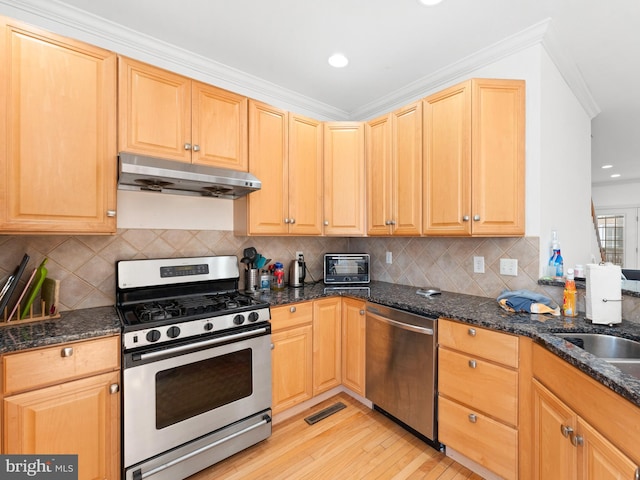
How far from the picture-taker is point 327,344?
96.1 inches

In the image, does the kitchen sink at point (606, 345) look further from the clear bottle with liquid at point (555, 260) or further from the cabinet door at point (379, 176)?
the cabinet door at point (379, 176)

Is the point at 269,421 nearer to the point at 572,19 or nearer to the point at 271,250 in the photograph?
the point at 271,250

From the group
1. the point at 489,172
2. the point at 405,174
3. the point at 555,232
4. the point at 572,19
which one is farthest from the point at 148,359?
the point at 572,19

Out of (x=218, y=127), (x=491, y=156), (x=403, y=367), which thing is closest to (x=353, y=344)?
(x=403, y=367)

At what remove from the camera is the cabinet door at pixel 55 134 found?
57.5 inches

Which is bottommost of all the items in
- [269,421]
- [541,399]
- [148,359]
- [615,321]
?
[269,421]

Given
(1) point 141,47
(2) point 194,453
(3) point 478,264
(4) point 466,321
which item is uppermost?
(1) point 141,47

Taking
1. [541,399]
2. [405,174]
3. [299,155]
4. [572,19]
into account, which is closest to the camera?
[541,399]

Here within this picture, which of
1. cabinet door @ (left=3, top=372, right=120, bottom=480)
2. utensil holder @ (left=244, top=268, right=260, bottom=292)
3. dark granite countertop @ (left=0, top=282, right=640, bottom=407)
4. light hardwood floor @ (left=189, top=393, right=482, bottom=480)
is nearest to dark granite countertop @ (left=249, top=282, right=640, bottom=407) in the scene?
dark granite countertop @ (left=0, top=282, right=640, bottom=407)

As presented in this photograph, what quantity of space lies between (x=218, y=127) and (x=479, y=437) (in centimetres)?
255

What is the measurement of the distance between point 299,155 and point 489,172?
57.3 inches

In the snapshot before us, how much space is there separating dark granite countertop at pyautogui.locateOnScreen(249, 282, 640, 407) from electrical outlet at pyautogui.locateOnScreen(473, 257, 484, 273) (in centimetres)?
21

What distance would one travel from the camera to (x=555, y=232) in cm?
203

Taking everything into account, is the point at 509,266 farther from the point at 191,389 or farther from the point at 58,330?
the point at 58,330
